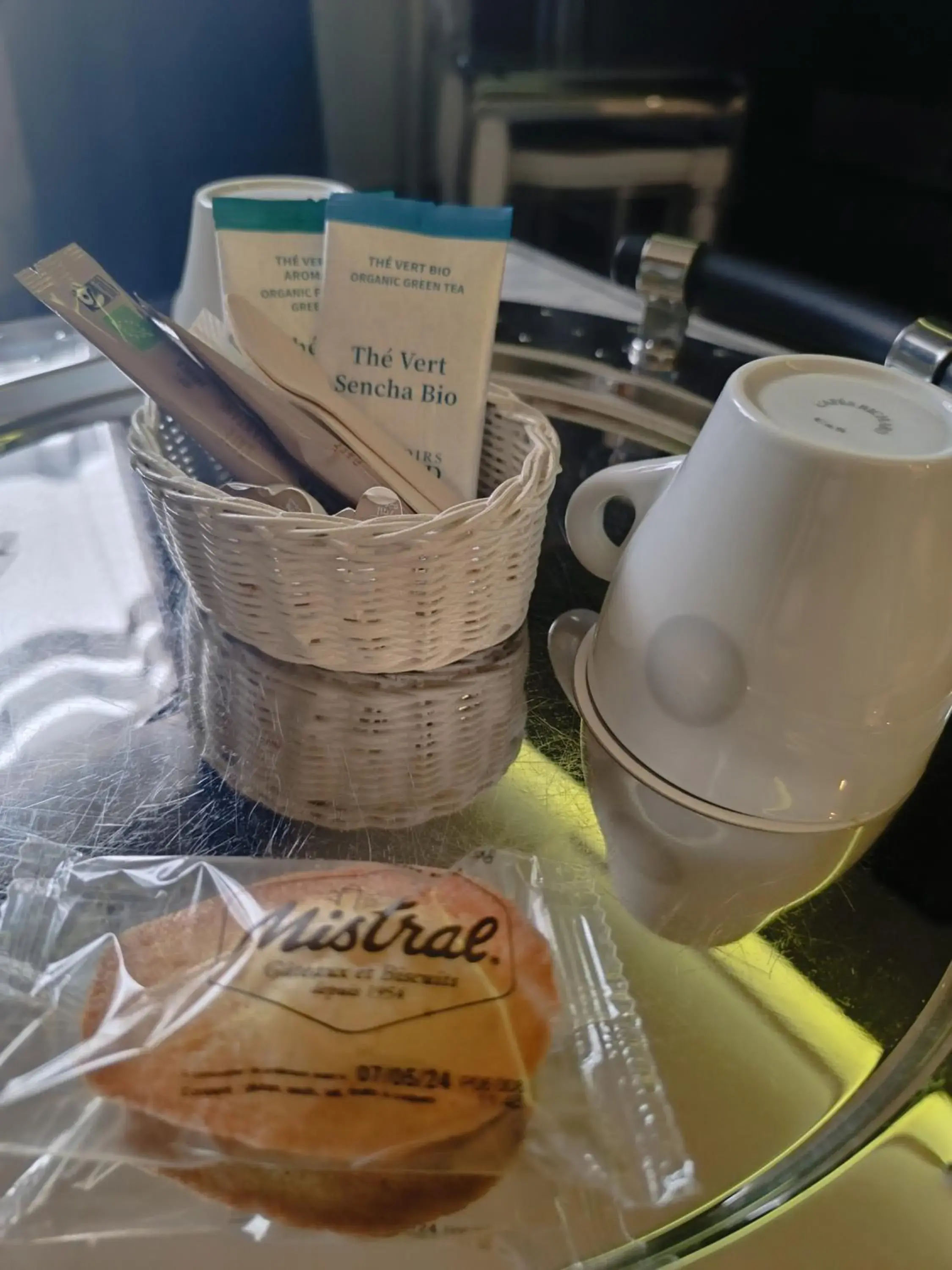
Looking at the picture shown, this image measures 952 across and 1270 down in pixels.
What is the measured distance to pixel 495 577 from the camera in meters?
0.39

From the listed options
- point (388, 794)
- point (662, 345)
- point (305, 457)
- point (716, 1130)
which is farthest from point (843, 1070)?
point (662, 345)

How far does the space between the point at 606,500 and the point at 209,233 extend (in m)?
0.27

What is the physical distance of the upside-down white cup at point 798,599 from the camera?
288 millimetres

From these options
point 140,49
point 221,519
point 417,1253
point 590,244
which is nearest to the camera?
point 417,1253

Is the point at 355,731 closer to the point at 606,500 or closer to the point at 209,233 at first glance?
the point at 606,500

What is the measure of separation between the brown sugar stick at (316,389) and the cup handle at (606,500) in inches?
2.1

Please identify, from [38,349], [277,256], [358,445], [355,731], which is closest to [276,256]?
[277,256]

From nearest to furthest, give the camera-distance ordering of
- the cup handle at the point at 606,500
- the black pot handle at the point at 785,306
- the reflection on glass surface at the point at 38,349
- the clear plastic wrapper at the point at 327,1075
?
the clear plastic wrapper at the point at 327,1075
the cup handle at the point at 606,500
the black pot handle at the point at 785,306
the reflection on glass surface at the point at 38,349

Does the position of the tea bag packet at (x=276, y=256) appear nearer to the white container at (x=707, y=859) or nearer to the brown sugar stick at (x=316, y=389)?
the brown sugar stick at (x=316, y=389)

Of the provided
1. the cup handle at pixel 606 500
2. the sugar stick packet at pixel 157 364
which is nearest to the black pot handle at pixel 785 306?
the cup handle at pixel 606 500

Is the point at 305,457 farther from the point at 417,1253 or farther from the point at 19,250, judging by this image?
the point at 19,250

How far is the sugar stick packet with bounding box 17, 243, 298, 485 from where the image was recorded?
389mm

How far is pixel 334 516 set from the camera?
36cm

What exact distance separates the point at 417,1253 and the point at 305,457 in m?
0.27
